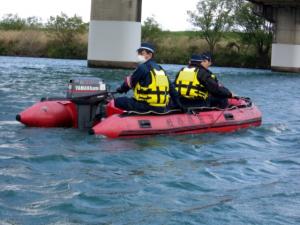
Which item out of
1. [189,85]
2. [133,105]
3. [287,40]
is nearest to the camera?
[133,105]

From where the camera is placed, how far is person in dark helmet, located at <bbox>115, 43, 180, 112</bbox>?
12352mm

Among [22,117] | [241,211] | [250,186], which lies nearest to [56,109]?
[22,117]

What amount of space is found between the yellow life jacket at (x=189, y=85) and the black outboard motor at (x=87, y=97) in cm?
158

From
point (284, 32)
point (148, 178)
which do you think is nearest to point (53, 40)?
point (284, 32)

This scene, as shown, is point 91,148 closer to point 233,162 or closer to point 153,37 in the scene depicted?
point 233,162

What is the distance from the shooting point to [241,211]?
802 centimetres

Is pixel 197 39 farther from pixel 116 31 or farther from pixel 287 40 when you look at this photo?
pixel 116 31

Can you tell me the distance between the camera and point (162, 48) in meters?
72.1

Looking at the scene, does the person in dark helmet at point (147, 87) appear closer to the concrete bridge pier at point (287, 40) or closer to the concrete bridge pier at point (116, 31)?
the concrete bridge pier at point (116, 31)

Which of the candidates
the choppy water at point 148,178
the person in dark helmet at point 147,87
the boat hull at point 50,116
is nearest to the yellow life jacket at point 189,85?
the person in dark helmet at point 147,87

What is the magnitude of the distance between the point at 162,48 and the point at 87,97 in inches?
2347

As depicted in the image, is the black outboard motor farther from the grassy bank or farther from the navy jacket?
the grassy bank

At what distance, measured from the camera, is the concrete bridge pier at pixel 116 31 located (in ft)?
→ 137

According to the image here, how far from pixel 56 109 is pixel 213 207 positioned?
6.18m
